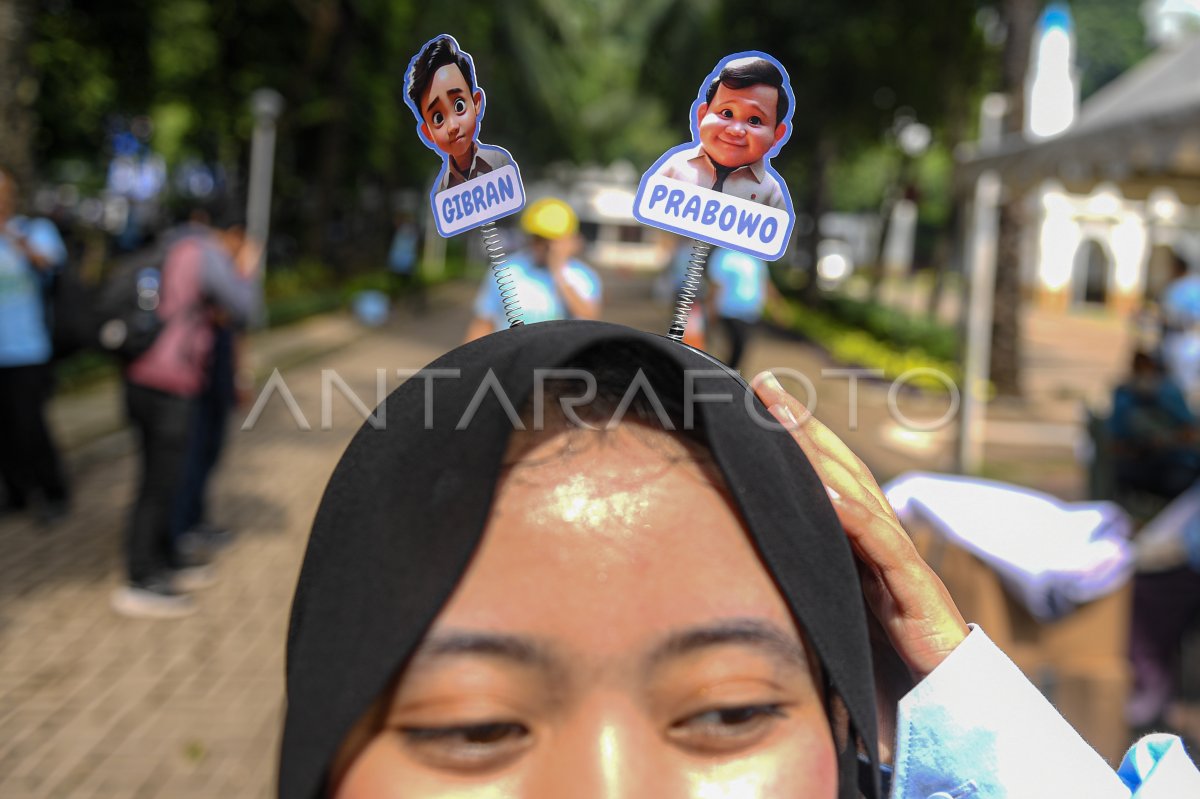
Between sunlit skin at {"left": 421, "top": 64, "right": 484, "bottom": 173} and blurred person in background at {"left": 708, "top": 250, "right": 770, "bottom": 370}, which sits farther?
blurred person in background at {"left": 708, "top": 250, "right": 770, "bottom": 370}

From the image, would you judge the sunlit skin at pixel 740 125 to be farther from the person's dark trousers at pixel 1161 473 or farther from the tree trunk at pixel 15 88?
the tree trunk at pixel 15 88

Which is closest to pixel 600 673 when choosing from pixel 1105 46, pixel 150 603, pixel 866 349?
pixel 150 603

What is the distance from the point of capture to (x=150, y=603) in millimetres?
5617

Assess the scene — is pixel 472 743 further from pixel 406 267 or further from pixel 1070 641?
pixel 406 267

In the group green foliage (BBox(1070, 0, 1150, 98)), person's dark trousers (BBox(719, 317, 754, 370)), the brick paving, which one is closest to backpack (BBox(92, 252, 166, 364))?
the brick paving

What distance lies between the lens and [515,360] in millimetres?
1026

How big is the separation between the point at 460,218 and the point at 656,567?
1.45 feet

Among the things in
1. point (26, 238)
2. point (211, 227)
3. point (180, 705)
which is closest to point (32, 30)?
point (26, 238)

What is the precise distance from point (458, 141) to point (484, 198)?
6cm

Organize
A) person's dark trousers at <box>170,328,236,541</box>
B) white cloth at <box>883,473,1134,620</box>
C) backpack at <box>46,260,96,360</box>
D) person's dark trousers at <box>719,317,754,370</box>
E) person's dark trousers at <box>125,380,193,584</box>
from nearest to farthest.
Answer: white cloth at <box>883,473,1134,620</box>
person's dark trousers at <box>125,380,193,584</box>
person's dark trousers at <box>170,328,236,541</box>
backpack at <box>46,260,96,360</box>
person's dark trousers at <box>719,317,754,370</box>

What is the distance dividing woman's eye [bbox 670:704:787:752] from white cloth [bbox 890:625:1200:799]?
23 cm

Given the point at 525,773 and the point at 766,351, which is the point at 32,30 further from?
the point at 766,351

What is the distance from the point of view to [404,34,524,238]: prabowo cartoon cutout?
3.75 ft

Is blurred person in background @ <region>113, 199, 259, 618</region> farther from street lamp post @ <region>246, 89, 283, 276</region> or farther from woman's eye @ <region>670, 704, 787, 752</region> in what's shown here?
street lamp post @ <region>246, 89, 283, 276</region>
